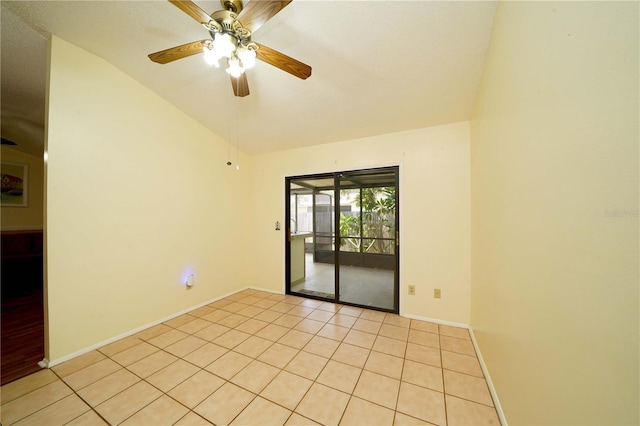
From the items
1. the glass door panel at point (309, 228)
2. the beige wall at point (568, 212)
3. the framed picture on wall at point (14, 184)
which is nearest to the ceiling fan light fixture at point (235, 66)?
the beige wall at point (568, 212)

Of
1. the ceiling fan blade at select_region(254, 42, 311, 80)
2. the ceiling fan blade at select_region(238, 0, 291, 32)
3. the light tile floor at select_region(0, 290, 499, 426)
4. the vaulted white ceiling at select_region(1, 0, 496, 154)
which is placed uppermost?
the vaulted white ceiling at select_region(1, 0, 496, 154)

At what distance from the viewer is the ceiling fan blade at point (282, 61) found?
1.45 metres

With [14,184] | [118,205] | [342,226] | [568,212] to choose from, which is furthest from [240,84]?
[14,184]

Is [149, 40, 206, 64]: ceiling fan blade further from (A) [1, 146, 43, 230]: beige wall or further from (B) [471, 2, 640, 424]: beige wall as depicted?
(A) [1, 146, 43, 230]: beige wall

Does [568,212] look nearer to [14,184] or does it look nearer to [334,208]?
[334,208]

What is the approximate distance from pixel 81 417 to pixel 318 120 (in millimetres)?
3245

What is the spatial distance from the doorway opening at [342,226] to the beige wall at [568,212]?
1.76 metres

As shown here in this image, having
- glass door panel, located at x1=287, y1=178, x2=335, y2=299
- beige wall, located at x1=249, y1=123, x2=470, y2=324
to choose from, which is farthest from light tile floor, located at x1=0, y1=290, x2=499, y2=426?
glass door panel, located at x1=287, y1=178, x2=335, y2=299

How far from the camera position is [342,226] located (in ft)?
11.4

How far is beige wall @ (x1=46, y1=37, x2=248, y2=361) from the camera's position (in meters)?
1.87

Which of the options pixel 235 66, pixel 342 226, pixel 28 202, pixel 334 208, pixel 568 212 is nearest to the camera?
pixel 568 212

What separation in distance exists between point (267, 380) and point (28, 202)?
231 inches

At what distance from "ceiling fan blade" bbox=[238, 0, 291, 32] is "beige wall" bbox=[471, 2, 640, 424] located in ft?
4.09

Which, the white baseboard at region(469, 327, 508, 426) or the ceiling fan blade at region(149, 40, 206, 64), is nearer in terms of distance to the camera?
A: the white baseboard at region(469, 327, 508, 426)
